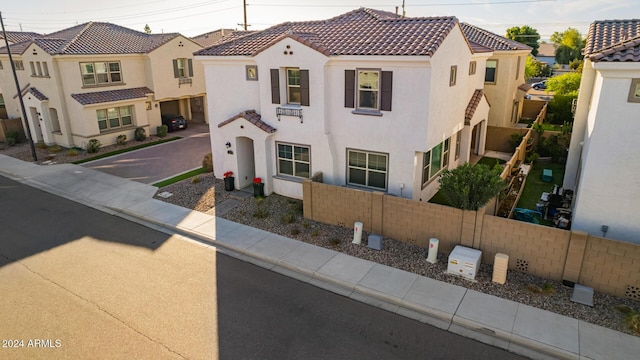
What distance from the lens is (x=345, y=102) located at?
15.7 m

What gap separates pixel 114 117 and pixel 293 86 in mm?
18197

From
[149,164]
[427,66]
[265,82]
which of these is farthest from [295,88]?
[149,164]

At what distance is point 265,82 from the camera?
56.0 ft

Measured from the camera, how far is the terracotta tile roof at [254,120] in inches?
687

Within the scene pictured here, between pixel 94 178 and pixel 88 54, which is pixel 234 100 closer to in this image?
pixel 94 178

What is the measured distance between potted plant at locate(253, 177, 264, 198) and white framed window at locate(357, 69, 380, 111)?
5.66 metres

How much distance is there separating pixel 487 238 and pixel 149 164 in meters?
19.7

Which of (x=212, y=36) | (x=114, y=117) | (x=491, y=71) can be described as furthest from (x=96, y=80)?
(x=491, y=71)

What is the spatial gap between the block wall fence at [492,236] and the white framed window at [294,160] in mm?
1974

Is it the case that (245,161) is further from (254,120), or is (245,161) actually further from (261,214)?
(261,214)

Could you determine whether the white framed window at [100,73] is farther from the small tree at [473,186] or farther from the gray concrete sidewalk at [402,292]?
the small tree at [473,186]

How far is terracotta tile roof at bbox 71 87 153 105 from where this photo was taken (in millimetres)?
26734

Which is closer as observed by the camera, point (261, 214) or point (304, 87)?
point (304, 87)

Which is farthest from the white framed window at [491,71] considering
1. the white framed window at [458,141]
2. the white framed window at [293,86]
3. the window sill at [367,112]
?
the white framed window at [293,86]
